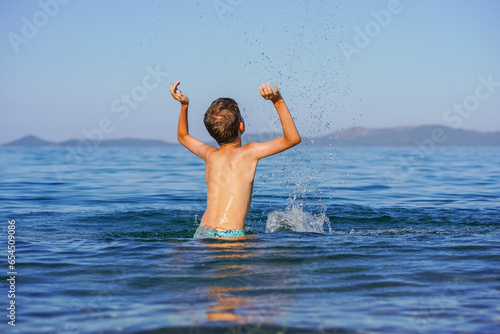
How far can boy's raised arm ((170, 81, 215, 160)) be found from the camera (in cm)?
578

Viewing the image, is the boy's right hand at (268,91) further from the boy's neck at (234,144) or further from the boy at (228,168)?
the boy's neck at (234,144)

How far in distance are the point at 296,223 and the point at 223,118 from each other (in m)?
3.45

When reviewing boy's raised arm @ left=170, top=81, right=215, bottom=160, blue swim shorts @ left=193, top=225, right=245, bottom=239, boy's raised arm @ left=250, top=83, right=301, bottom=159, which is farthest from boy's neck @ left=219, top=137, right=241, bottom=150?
blue swim shorts @ left=193, top=225, right=245, bottom=239

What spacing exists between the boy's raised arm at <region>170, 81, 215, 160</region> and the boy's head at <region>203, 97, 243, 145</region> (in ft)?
1.56

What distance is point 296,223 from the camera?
8305mm

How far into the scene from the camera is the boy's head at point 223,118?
17.5ft

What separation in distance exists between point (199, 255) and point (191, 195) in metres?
8.00

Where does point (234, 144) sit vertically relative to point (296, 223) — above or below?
above

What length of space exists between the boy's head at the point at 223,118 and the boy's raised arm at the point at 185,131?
48 centimetres

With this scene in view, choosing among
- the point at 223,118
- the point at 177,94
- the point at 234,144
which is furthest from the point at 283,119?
the point at 177,94

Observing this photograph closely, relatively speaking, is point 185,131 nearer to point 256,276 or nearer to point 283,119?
point 283,119

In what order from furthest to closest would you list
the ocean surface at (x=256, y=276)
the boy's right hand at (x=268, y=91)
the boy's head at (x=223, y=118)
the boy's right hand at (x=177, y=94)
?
1. the boy's right hand at (x=177, y=94)
2. the boy's head at (x=223, y=118)
3. the boy's right hand at (x=268, y=91)
4. the ocean surface at (x=256, y=276)

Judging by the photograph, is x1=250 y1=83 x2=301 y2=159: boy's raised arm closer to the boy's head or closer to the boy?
the boy

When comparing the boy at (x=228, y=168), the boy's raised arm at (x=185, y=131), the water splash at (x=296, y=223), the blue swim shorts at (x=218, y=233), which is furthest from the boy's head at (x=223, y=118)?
the water splash at (x=296, y=223)
